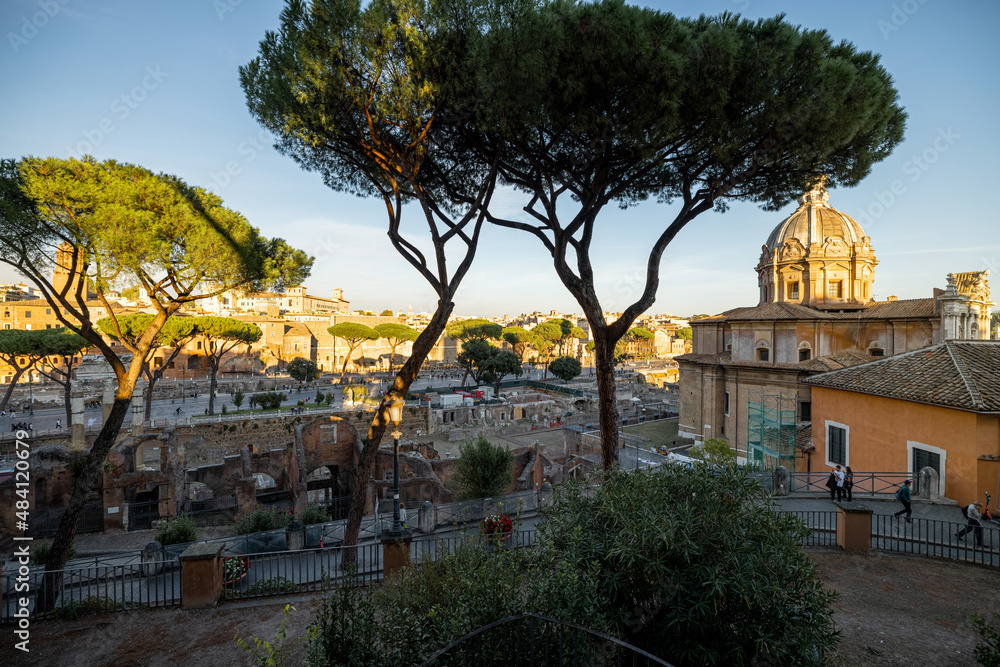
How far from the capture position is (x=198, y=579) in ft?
17.2

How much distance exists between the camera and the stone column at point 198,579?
5.20 meters

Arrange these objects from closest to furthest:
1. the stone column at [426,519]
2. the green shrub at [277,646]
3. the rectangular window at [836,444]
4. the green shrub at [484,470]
A: the green shrub at [277,646] → the stone column at [426,519] → the rectangular window at [836,444] → the green shrub at [484,470]

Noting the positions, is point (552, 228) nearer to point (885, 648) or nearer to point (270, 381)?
point (885, 648)

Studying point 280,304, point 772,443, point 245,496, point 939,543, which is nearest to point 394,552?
point 939,543

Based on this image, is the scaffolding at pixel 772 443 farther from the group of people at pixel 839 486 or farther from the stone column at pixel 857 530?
the stone column at pixel 857 530

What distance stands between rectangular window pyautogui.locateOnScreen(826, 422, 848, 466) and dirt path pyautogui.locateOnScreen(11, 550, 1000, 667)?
18.5ft

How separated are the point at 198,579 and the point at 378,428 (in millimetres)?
2958

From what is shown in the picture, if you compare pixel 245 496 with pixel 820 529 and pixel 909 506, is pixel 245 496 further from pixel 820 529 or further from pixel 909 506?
pixel 909 506

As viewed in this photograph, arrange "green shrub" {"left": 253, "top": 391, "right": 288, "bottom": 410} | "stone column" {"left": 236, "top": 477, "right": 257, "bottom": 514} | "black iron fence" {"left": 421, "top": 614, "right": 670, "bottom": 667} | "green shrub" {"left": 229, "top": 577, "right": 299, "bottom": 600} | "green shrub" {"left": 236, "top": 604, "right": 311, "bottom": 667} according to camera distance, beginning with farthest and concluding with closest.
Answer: "green shrub" {"left": 253, "top": 391, "right": 288, "bottom": 410}, "stone column" {"left": 236, "top": 477, "right": 257, "bottom": 514}, "green shrub" {"left": 229, "top": 577, "right": 299, "bottom": 600}, "green shrub" {"left": 236, "top": 604, "right": 311, "bottom": 667}, "black iron fence" {"left": 421, "top": 614, "right": 670, "bottom": 667}

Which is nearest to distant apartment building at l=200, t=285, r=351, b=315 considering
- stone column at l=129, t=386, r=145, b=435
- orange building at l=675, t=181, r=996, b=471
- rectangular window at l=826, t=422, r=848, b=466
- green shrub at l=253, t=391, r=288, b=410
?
green shrub at l=253, t=391, r=288, b=410

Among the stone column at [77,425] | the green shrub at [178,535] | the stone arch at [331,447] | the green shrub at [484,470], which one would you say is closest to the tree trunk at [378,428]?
the green shrub at [178,535]

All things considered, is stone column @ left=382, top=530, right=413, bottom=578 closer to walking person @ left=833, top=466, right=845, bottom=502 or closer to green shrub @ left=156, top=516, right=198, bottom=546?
green shrub @ left=156, top=516, right=198, bottom=546

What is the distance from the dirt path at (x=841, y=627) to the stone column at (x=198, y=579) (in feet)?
0.35

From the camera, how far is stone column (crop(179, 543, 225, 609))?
205 inches
